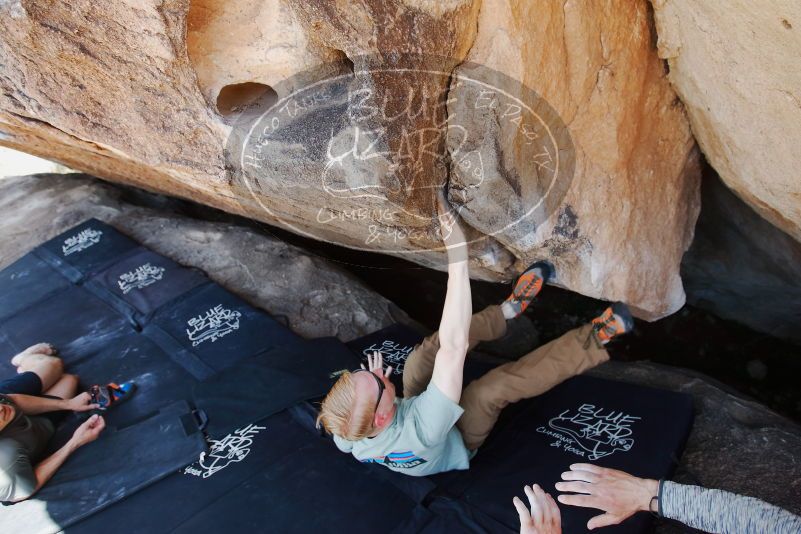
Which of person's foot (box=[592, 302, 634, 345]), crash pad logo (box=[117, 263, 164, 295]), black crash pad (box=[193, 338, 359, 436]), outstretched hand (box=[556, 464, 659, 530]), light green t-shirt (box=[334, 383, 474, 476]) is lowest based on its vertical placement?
black crash pad (box=[193, 338, 359, 436])

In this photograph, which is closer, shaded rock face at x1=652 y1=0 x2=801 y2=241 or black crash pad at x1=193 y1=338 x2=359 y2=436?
shaded rock face at x1=652 y1=0 x2=801 y2=241

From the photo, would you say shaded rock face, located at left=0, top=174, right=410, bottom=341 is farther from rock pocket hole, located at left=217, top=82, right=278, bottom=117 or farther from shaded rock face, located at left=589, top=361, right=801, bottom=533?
shaded rock face, located at left=589, top=361, right=801, bottom=533

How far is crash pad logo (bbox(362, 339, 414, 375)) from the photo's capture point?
8.07 feet

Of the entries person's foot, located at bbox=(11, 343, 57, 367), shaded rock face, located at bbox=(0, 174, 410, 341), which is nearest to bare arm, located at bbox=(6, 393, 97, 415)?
person's foot, located at bbox=(11, 343, 57, 367)

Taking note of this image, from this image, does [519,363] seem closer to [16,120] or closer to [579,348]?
[579,348]

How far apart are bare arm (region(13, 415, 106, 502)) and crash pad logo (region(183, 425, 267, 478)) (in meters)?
0.47

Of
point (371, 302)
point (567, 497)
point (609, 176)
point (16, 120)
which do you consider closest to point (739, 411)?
point (609, 176)

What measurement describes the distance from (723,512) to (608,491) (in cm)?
25

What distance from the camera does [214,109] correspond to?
A: 6.15 ft

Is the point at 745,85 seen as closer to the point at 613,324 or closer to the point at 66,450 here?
the point at 613,324

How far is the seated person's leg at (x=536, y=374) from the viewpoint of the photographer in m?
1.96

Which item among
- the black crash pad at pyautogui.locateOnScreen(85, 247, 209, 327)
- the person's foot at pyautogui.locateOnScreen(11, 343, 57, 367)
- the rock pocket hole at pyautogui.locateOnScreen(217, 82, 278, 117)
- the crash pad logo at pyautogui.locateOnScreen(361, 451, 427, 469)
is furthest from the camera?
the black crash pad at pyautogui.locateOnScreen(85, 247, 209, 327)

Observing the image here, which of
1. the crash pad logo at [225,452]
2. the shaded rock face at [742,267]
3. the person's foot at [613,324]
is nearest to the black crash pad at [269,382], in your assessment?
the crash pad logo at [225,452]

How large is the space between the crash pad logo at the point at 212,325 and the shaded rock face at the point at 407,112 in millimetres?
725
